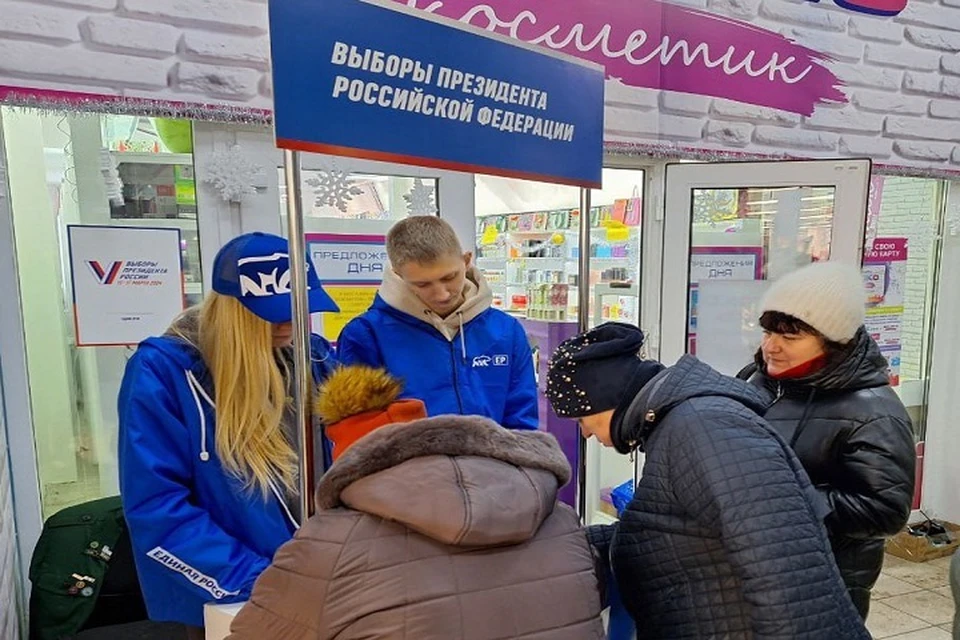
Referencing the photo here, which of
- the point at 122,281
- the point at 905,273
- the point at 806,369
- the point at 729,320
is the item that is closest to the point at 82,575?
the point at 122,281

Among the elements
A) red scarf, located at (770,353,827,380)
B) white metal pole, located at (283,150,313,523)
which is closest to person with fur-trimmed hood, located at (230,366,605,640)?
white metal pole, located at (283,150,313,523)

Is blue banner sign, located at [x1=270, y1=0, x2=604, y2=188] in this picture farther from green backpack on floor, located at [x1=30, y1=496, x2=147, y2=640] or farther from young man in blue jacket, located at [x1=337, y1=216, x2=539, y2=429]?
green backpack on floor, located at [x1=30, y1=496, x2=147, y2=640]

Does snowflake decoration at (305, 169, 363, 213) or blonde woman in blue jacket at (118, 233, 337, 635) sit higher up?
snowflake decoration at (305, 169, 363, 213)

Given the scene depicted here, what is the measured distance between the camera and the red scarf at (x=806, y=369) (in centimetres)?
162

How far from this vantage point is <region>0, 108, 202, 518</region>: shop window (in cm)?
213

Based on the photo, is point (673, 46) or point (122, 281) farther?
point (673, 46)

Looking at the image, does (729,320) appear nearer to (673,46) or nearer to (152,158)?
(673,46)

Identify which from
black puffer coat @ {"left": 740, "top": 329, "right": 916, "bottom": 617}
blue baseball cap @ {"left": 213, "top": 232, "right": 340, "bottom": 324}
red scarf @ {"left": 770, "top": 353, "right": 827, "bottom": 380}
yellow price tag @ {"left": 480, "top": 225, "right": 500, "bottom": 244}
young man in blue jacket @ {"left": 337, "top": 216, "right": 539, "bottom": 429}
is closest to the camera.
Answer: blue baseball cap @ {"left": 213, "top": 232, "right": 340, "bottom": 324}

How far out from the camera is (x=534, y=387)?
2.01 m

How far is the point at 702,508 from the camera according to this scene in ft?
3.25

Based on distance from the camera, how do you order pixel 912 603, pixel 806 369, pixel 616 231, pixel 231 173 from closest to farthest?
pixel 806 369 < pixel 231 173 < pixel 912 603 < pixel 616 231

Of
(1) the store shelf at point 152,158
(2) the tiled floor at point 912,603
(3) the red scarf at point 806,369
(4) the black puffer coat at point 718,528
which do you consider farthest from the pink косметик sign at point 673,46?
(2) the tiled floor at point 912,603

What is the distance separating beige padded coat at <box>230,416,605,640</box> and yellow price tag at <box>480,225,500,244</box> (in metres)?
4.51

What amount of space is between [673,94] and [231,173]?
6.37 ft
